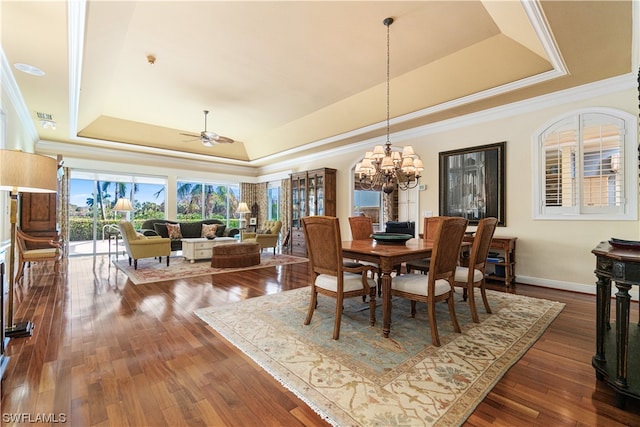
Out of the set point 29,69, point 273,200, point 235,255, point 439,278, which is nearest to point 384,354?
point 439,278

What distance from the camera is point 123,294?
12.6ft

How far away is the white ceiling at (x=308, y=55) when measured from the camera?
2.70 m

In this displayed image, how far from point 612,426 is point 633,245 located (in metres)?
1.02

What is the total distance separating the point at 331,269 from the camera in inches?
102

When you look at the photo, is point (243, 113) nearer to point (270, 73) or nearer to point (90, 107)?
point (270, 73)

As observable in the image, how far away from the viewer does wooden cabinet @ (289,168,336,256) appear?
7375 mm

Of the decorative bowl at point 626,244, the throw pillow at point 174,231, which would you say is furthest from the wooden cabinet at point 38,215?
the decorative bowl at point 626,244

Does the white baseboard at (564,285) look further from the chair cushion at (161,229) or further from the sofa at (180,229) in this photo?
the chair cushion at (161,229)

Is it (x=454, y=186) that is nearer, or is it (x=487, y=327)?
(x=487, y=327)

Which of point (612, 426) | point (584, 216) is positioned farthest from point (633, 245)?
point (584, 216)

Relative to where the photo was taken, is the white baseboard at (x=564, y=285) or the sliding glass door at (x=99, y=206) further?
the sliding glass door at (x=99, y=206)

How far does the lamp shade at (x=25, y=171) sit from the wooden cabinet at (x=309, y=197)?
17.6 feet

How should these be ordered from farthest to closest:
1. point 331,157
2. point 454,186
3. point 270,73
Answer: point 331,157 → point 454,186 → point 270,73

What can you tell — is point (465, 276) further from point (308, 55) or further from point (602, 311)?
point (308, 55)
